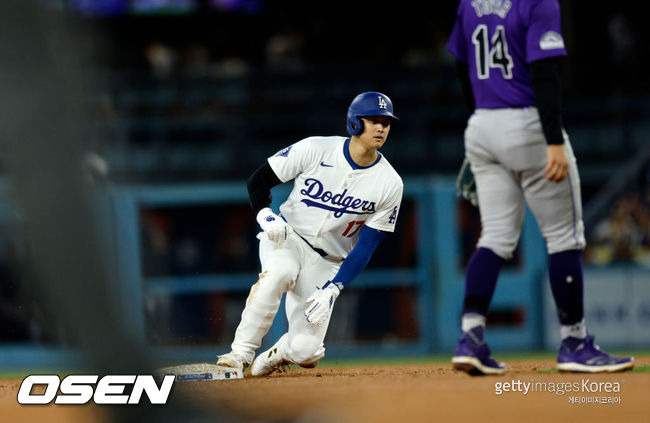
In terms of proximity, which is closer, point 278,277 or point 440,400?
point 440,400

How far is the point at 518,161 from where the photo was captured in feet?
11.9

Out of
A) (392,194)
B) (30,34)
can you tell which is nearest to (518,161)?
(392,194)

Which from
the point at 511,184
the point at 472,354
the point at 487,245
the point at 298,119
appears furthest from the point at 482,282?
the point at 298,119

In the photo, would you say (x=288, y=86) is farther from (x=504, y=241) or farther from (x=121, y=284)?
(x=121, y=284)

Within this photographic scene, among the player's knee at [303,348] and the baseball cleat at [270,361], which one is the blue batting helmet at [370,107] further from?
the baseball cleat at [270,361]

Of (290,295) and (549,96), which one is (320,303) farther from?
(549,96)

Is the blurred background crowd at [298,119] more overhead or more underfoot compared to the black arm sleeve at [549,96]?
more underfoot

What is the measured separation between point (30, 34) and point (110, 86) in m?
9.00

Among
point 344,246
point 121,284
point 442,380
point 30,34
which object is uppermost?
A: point 30,34

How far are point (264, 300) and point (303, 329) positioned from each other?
24 cm

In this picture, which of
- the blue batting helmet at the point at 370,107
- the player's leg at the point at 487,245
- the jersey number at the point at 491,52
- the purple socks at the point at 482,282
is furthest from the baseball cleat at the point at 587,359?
the blue batting helmet at the point at 370,107

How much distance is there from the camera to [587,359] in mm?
3678

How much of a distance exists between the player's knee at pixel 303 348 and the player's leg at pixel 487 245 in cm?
85

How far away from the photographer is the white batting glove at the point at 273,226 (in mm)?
4031
